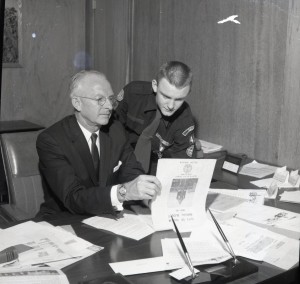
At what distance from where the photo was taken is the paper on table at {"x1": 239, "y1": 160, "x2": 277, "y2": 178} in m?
2.63

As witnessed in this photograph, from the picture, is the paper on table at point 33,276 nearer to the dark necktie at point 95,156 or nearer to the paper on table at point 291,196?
the dark necktie at point 95,156

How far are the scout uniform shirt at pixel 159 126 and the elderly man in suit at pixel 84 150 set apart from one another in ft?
1.86

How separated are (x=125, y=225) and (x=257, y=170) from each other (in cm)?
126

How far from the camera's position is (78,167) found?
6.77ft

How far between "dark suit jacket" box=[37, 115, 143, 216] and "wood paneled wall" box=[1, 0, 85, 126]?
7.65 ft

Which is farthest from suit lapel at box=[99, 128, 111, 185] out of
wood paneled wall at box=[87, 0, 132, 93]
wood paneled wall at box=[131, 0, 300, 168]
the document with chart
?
wood paneled wall at box=[87, 0, 132, 93]

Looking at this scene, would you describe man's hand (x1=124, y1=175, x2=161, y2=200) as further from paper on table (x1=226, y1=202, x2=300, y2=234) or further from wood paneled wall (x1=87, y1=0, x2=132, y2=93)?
wood paneled wall (x1=87, y1=0, x2=132, y2=93)

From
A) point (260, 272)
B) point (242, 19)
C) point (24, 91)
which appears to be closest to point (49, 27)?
point (24, 91)

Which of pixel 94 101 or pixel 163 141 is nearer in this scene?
pixel 94 101

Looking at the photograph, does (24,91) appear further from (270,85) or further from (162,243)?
(162,243)

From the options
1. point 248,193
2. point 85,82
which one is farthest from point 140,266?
point 85,82

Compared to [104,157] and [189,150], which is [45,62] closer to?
[189,150]

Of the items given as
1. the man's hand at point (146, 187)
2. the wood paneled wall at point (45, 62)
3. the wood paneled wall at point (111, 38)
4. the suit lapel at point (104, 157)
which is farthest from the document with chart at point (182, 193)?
the wood paneled wall at point (45, 62)

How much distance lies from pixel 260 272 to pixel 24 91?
347 centimetres
